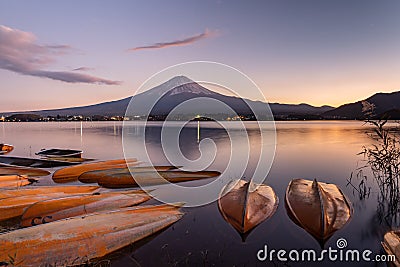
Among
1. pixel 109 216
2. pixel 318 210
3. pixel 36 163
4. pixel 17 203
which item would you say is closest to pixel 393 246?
pixel 318 210

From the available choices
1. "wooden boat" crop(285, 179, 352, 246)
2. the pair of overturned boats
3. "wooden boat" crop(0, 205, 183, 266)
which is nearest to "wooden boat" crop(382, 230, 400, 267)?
the pair of overturned boats

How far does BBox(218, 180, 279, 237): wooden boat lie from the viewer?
22.3 ft

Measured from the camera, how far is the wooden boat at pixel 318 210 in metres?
6.41

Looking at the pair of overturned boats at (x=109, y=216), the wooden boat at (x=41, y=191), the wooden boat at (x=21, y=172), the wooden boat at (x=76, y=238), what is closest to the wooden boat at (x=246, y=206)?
the pair of overturned boats at (x=109, y=216)

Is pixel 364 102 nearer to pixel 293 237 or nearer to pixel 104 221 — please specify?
pixel 293 237

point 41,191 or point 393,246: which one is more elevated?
point 41,191

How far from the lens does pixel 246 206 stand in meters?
7.07

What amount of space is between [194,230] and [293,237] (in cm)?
246

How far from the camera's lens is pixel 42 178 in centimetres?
1255

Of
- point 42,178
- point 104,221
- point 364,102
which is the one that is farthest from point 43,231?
point 364,102

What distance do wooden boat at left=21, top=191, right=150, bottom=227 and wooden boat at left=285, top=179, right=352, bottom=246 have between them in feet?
15.2

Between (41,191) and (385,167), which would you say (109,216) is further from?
(385,167)

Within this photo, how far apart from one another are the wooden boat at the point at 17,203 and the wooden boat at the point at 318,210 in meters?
6.84

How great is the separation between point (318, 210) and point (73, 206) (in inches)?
247
